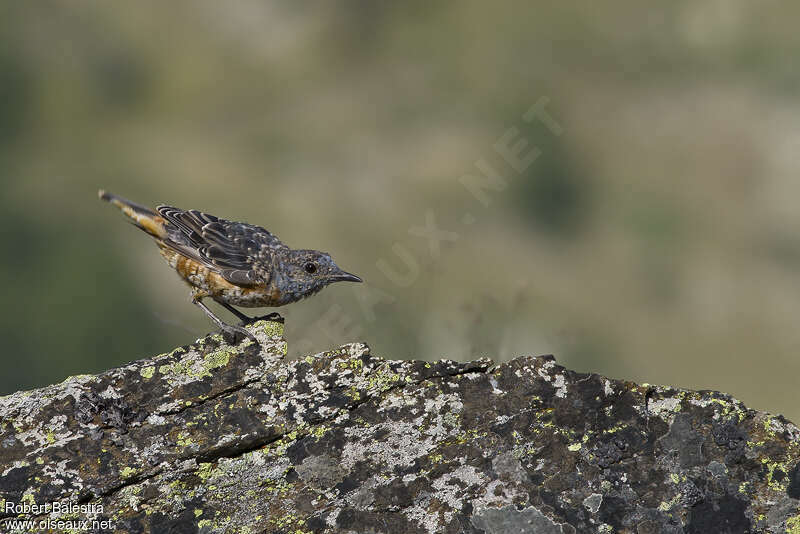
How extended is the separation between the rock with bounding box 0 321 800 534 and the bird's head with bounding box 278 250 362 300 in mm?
2031

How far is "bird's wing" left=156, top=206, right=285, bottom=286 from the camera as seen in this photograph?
7469mm

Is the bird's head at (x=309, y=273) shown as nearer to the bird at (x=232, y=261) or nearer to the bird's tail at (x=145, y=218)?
the bird at (x=232, y=261)

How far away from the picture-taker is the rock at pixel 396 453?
16.0 feet

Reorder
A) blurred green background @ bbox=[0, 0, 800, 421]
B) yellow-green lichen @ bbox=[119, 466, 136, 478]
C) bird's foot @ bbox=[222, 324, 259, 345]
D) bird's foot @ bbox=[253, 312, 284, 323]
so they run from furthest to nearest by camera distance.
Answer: blurred green background @ bbox=[0, 0, 800, 421] < bird's foot @ bbox=[253, 312, 284, 323] < bird's foot @ bbox=[222, 324, 259, 345] < yellow-green lichen @ bbox=[119, 466, 136, 478]

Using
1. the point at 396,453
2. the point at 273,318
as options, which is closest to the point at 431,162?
the point at 273,318

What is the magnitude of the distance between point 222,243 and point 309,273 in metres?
0.87

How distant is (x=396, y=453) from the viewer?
5.12 metres

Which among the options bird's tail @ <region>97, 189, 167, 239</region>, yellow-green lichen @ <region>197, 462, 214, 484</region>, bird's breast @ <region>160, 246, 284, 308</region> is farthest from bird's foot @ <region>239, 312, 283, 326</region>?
bird's tail @ <region>97, 189, 167, 239</region>

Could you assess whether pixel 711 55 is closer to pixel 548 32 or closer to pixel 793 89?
pixel 793 89

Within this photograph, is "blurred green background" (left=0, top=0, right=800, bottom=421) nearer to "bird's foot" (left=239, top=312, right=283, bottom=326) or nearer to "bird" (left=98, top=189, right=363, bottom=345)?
"bird" (left=98, top=189, right=363, bottom=345)

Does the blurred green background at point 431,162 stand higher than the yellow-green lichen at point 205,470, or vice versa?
the blurred green background at point 431,162

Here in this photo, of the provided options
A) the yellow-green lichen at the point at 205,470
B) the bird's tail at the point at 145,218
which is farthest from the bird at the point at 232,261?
the yellow-green lichen at the point at 205,470

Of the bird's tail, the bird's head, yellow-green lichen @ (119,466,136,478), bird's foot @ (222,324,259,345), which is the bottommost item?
yellow-green lichen @ (119,466,136,478)

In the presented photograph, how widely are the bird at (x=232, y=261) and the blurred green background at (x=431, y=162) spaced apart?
5.34m
